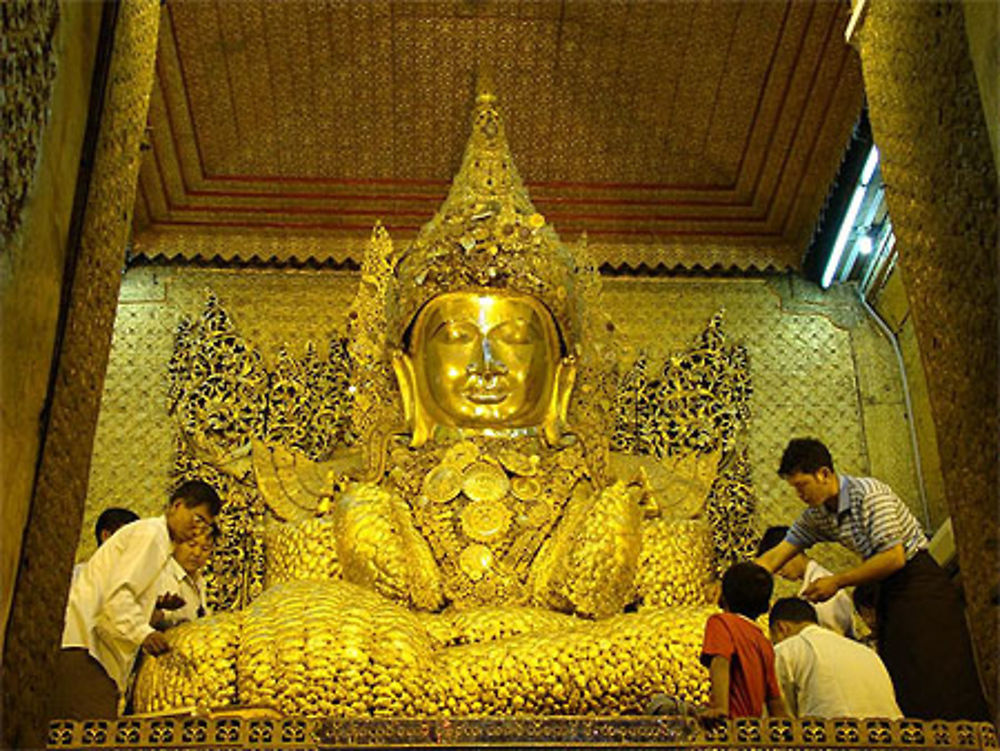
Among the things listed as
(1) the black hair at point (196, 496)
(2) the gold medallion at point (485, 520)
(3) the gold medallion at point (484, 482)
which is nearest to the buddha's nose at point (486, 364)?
(3) the gold medallion at point (484, 482)

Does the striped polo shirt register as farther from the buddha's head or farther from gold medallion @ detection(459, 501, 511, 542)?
the buddha's head

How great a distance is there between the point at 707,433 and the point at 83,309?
301 centimetres

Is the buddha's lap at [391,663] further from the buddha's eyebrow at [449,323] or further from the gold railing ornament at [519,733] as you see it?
the buddha's eyebrow at [449,323]

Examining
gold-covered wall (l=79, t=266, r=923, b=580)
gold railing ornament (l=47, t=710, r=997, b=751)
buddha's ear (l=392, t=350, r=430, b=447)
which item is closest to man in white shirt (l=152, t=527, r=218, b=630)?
gold railing ornament (l=47, t=710, r=997, b=751)

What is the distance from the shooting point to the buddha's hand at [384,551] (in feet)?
14.0

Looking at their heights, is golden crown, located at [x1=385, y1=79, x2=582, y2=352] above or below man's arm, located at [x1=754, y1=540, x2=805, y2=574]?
above

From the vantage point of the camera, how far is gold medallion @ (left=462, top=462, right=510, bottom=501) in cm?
458

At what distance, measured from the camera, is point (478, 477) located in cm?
463

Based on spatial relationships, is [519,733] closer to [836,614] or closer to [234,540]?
[836,614]

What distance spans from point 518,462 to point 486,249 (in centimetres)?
75

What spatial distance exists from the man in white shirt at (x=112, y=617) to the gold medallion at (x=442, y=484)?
1212 millimetres

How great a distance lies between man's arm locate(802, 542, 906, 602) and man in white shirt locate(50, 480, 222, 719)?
5.37 ft

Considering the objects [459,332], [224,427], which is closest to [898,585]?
[459,332]

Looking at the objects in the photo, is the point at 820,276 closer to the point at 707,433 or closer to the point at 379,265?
the point at 707,433
